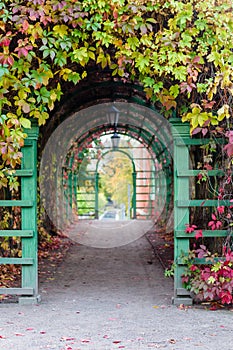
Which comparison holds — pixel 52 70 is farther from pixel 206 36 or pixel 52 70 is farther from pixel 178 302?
pixel 178 302

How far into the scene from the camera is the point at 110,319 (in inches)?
203

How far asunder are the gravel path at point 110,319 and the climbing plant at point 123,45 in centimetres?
167

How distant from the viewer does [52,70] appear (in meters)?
5.95

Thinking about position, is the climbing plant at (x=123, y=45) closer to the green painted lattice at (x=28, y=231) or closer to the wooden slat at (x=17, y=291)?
the green painted lattice at (x=28, y=231)

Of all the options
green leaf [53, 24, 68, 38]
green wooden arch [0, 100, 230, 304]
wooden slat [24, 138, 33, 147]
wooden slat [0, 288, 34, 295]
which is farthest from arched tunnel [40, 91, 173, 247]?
wooden slat [0, 288, 34, 295]

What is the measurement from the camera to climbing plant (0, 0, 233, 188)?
17.0 feet

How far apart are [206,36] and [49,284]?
4026 millimetres

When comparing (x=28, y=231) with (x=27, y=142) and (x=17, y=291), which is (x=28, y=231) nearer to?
(x=17, y=291)

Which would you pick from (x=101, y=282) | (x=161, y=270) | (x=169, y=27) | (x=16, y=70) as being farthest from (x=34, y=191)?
(x=161, y=270)

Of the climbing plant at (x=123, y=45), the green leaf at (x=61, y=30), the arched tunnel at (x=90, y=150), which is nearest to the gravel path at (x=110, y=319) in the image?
the climbing plant at (x=123, y=45)

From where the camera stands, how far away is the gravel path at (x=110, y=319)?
4.38 meters

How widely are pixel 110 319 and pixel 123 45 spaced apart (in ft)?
9.74

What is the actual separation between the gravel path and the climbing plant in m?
1.67

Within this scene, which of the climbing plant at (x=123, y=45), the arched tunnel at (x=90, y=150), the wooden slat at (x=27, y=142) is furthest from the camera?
the arched tunnel at (x=90, y=150)
